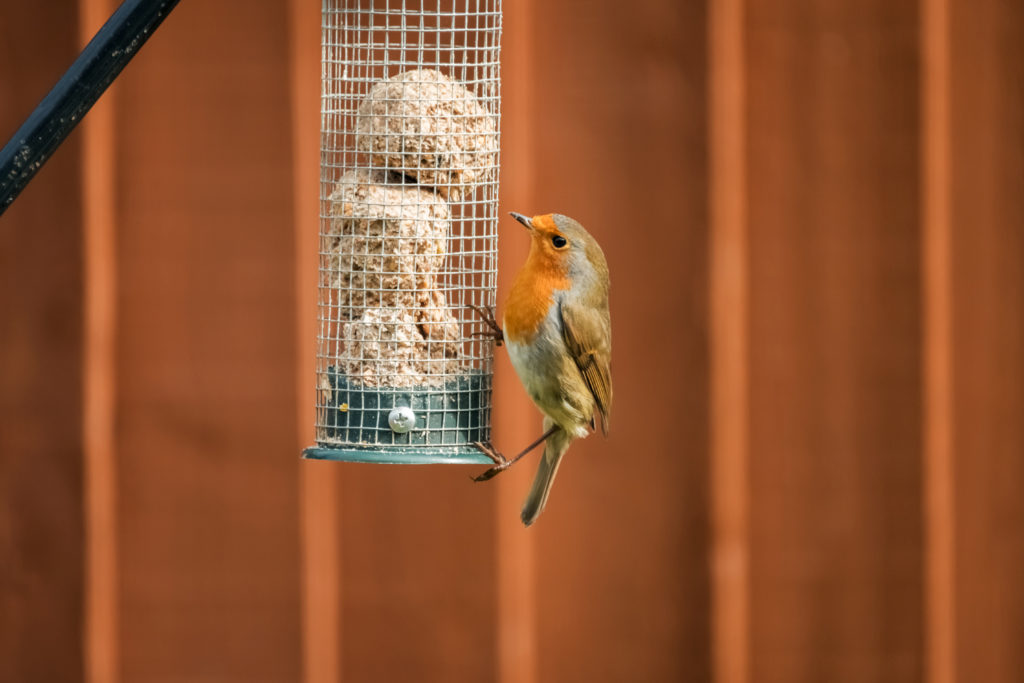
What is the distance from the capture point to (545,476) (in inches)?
117

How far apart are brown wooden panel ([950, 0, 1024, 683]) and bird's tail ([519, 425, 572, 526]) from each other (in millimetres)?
1315

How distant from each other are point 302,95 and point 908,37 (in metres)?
1.76

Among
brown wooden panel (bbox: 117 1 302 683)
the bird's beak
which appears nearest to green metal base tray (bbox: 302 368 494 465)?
the bird's beak

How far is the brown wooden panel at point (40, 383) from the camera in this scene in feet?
10.6

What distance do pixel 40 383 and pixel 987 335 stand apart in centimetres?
280

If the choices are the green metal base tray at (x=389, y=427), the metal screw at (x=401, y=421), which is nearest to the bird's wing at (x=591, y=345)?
the green metal base tray at (x=389, y=427)

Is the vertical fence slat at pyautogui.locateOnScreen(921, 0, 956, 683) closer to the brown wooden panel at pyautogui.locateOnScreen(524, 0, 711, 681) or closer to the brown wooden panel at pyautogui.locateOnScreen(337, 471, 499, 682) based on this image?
the brown wooden panel at pyautogui.locateOnScreen(524, 0, 711, 681)

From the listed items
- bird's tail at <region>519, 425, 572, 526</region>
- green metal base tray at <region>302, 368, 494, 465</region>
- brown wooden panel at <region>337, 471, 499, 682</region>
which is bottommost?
brown wooden panel at <region>337, 471, 499, 682</region>

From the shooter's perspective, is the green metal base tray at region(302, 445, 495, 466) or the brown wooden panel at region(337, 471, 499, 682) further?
the brown wooden panel at region(337, 471, 499, 682)

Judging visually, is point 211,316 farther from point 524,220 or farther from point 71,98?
point 71,98

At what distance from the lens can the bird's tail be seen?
2.93m

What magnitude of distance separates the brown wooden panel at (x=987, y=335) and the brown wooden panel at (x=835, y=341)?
0.17 meters

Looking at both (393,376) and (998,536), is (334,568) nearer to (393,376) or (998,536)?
(393,376)

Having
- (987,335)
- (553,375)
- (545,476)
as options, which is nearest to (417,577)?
(545,476)
